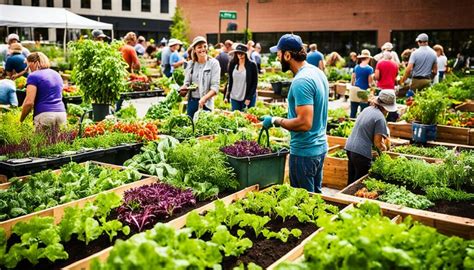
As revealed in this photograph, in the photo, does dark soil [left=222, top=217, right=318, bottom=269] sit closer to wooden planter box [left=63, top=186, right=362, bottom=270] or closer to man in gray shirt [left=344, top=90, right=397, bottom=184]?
wooden planter box [left=63, top=186, right=362, bottom=270]

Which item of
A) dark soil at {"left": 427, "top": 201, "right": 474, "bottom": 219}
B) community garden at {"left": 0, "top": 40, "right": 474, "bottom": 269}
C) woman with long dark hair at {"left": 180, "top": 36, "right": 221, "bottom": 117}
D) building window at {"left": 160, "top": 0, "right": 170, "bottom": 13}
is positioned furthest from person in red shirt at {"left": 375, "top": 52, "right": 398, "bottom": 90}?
building window at {"left": 160, "top": 0, "right": 170, "bottom": 13}

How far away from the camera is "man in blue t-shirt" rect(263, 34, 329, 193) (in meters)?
4.28

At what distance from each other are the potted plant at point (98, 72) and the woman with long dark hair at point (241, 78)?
2206 mm

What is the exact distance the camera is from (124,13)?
49.9 metres

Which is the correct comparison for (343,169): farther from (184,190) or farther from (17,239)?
(17,239)

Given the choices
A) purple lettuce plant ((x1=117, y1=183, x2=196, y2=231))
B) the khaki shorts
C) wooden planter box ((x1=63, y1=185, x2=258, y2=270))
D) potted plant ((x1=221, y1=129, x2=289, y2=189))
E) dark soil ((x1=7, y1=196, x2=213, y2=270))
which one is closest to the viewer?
wooden planter box ((x1=63, y1=185, x2=258, y2=270))

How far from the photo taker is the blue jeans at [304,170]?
4.67 metres

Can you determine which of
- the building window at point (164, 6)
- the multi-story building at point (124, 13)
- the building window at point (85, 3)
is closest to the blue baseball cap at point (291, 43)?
the multi-story building at point (124, 13)

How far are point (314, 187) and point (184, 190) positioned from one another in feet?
4.57

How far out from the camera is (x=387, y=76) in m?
10.6

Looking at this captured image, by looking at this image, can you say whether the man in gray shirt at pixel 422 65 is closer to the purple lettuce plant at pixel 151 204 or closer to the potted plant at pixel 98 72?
the potted plant at pixel 98 72

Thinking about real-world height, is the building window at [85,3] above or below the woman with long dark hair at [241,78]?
above

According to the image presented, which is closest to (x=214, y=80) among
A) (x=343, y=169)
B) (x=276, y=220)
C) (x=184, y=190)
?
(x=343, y=169)

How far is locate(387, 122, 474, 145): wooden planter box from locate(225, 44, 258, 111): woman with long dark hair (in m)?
2.83
